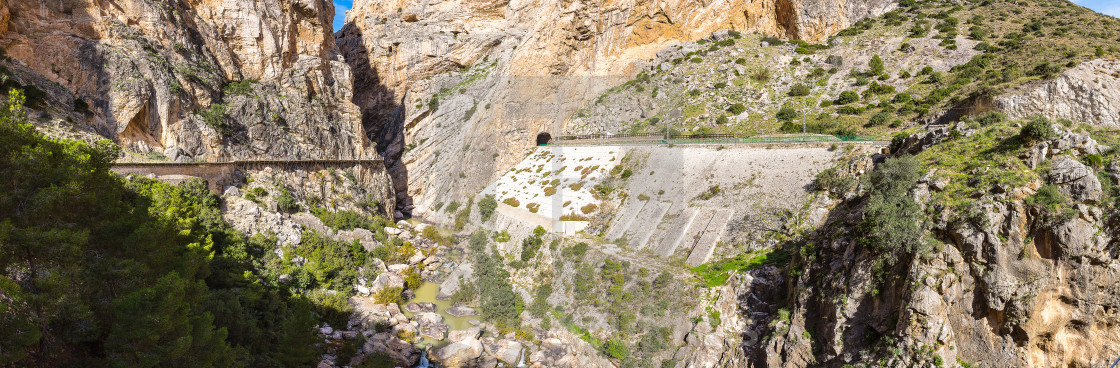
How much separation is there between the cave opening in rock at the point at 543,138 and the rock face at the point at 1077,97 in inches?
1413

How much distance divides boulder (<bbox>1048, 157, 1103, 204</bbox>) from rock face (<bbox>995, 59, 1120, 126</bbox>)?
18.3 m

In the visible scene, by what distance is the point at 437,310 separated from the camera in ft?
101

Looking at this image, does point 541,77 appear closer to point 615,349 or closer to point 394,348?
point 394,348

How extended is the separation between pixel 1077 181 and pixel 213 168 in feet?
134

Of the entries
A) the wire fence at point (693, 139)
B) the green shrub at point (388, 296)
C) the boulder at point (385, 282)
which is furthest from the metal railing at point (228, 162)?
the wire fence at point (693, 139)

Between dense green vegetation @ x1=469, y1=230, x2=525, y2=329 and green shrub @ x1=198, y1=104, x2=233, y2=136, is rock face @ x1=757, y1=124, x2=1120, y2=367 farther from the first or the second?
green shrub @ x1=198, y1=104, x2=233, y2=136

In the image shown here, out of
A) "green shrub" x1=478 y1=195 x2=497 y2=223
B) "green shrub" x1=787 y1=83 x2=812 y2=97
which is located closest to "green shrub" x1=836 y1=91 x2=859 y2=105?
"green shrub" x1=787 y1=83 x2=812 y2=97

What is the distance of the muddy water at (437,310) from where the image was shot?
26.9 metres

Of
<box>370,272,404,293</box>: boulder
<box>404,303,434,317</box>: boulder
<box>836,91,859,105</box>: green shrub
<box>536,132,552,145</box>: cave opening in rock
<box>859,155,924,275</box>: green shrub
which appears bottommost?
<box>404,303,434,317</box>: boulder

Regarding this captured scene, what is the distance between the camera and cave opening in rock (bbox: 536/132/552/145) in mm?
51812

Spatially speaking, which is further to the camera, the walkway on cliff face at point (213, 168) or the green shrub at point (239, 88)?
the green shrub at point (239, 88)

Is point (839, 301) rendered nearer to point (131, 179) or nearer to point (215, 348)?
point (215, 348)

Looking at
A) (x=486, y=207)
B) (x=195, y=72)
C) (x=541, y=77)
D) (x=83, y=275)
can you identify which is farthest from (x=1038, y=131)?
(x=195, y=72)

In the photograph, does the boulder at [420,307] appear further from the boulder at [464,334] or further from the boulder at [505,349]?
the boulder at [505,349]
